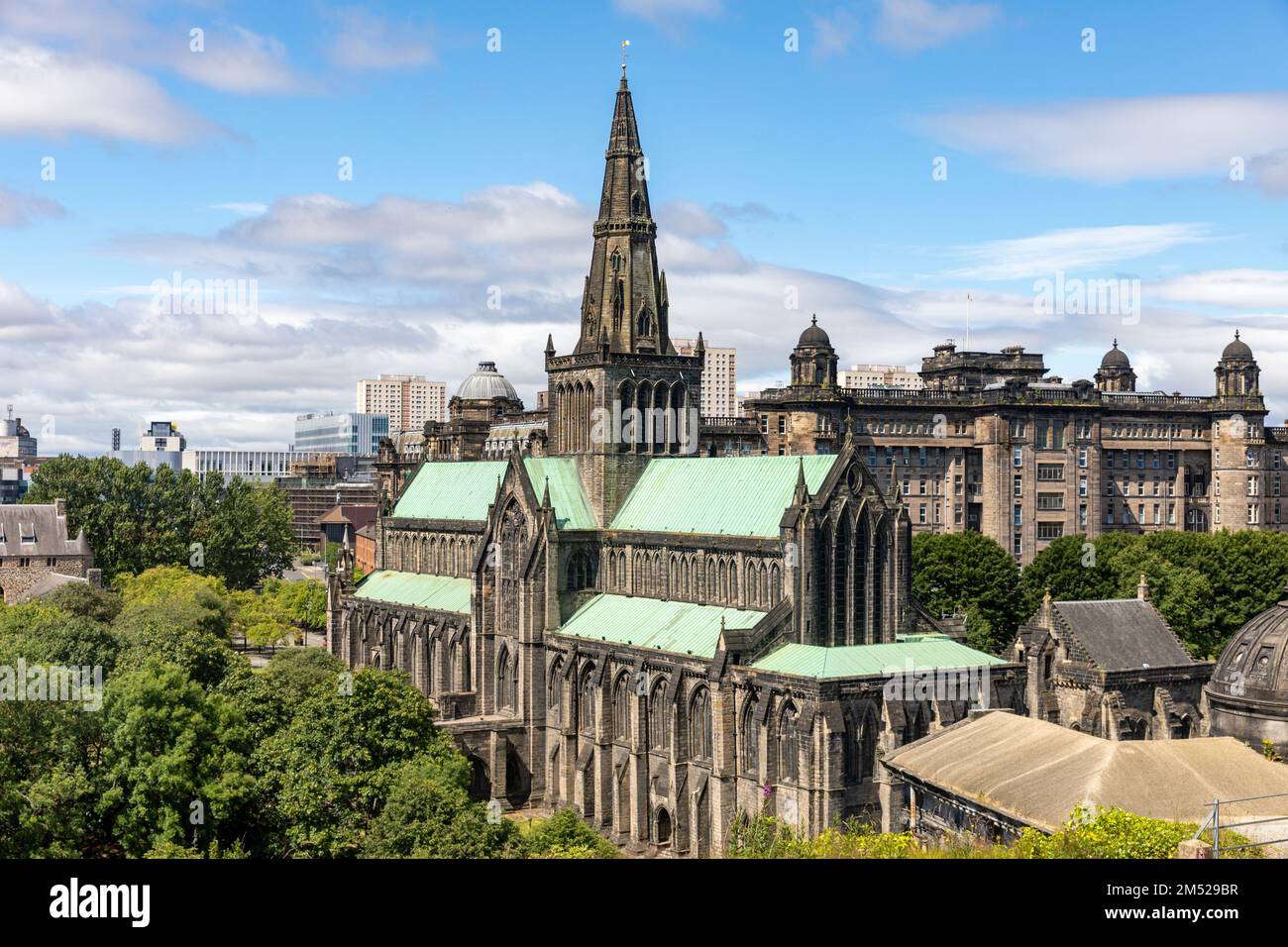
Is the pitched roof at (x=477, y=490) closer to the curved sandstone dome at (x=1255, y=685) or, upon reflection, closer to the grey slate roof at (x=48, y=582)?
the grey slate roof at (x=48, y=582)

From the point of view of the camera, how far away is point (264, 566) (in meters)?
174

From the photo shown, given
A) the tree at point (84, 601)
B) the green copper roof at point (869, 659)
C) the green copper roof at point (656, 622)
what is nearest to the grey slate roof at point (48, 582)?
the tree at point (84, 601)

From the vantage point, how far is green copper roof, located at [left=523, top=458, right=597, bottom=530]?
9650 centimetres

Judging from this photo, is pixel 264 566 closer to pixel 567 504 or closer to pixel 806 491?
pixel 567 504

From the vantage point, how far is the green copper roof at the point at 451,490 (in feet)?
385

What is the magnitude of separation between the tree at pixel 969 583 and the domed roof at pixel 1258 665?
154ft

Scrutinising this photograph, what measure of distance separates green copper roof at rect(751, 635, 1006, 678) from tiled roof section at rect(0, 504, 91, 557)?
88978mm

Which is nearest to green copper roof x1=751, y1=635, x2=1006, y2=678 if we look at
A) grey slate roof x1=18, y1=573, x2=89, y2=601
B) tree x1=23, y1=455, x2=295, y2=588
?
grey slate roof x1=18, y1=573, x2=89, y2=601

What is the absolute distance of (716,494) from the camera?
8812 centimetres

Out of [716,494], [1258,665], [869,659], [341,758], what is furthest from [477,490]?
[1258,665]

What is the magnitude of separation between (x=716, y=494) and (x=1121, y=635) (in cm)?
2771
